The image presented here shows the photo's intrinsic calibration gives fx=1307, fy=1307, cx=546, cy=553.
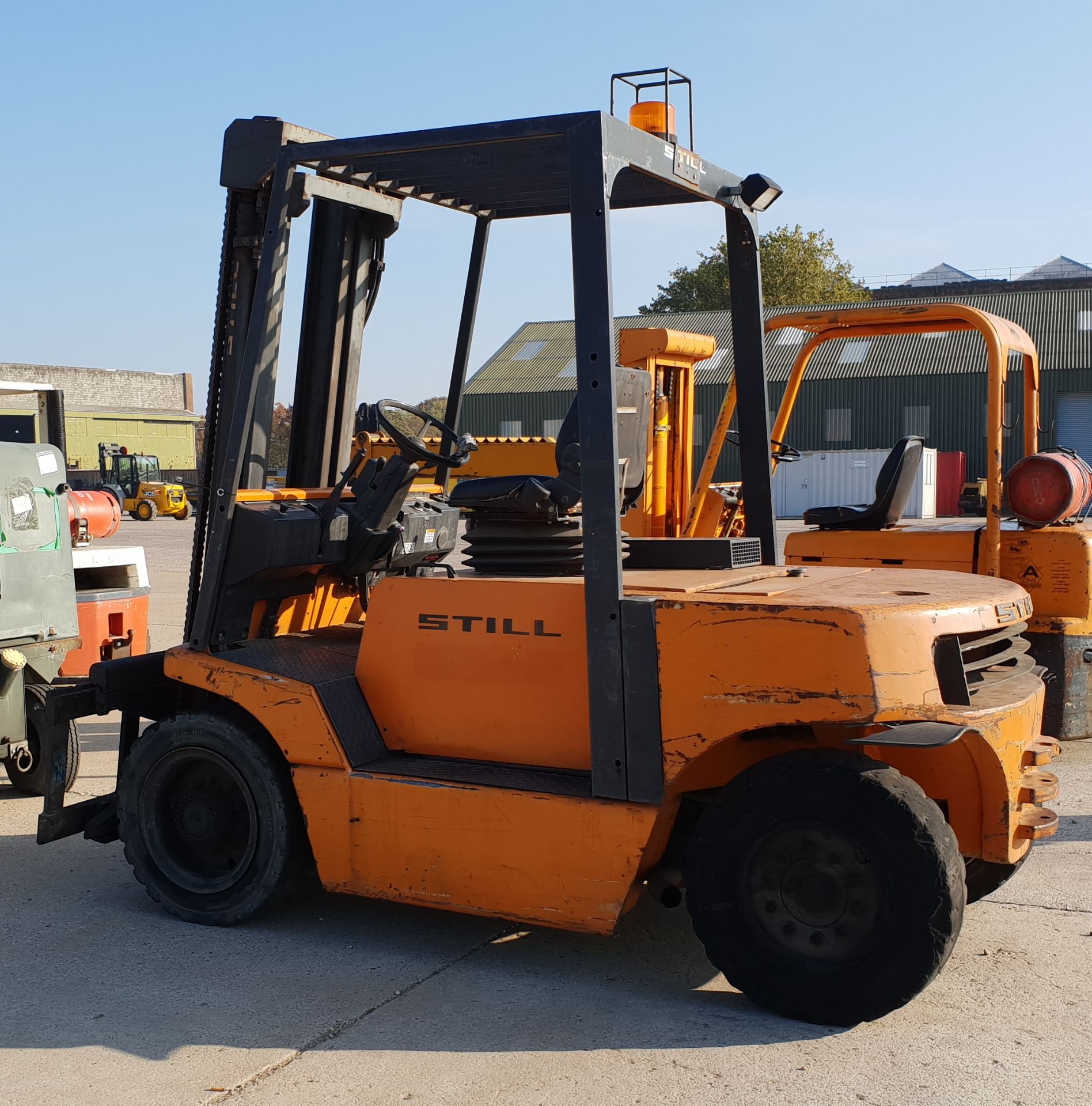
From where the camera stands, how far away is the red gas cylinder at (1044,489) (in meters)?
7.29

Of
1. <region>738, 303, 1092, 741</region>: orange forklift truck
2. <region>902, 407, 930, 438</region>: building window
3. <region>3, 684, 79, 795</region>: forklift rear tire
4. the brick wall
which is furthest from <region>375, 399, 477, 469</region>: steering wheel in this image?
the brick wall

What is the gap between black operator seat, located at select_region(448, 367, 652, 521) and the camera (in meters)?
4.37

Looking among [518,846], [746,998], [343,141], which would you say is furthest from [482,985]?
[343,141]

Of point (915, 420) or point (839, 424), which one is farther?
point (839, 424)

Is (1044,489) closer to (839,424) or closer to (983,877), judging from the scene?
(983,877)

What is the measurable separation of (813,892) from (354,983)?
4.90 feet

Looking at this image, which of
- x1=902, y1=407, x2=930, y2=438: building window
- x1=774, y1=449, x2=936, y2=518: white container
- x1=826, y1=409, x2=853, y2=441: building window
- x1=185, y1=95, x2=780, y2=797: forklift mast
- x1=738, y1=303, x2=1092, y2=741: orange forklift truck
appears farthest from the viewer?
x1=826, y1=409, x2=853, y2=441: building window

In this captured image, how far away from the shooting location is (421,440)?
5.38m

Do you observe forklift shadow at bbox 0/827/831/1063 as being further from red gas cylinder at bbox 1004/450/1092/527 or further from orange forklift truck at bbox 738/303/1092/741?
red gas cylinder at bbox 1004/450/1092/527

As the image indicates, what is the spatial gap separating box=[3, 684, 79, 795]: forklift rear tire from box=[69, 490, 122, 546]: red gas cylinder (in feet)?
3.91

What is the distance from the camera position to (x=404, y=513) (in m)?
5.14

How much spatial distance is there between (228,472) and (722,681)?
1.87 m

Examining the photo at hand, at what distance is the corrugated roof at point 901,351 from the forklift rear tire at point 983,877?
33576mm

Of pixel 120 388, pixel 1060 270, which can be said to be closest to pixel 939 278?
pixel 1060 270
